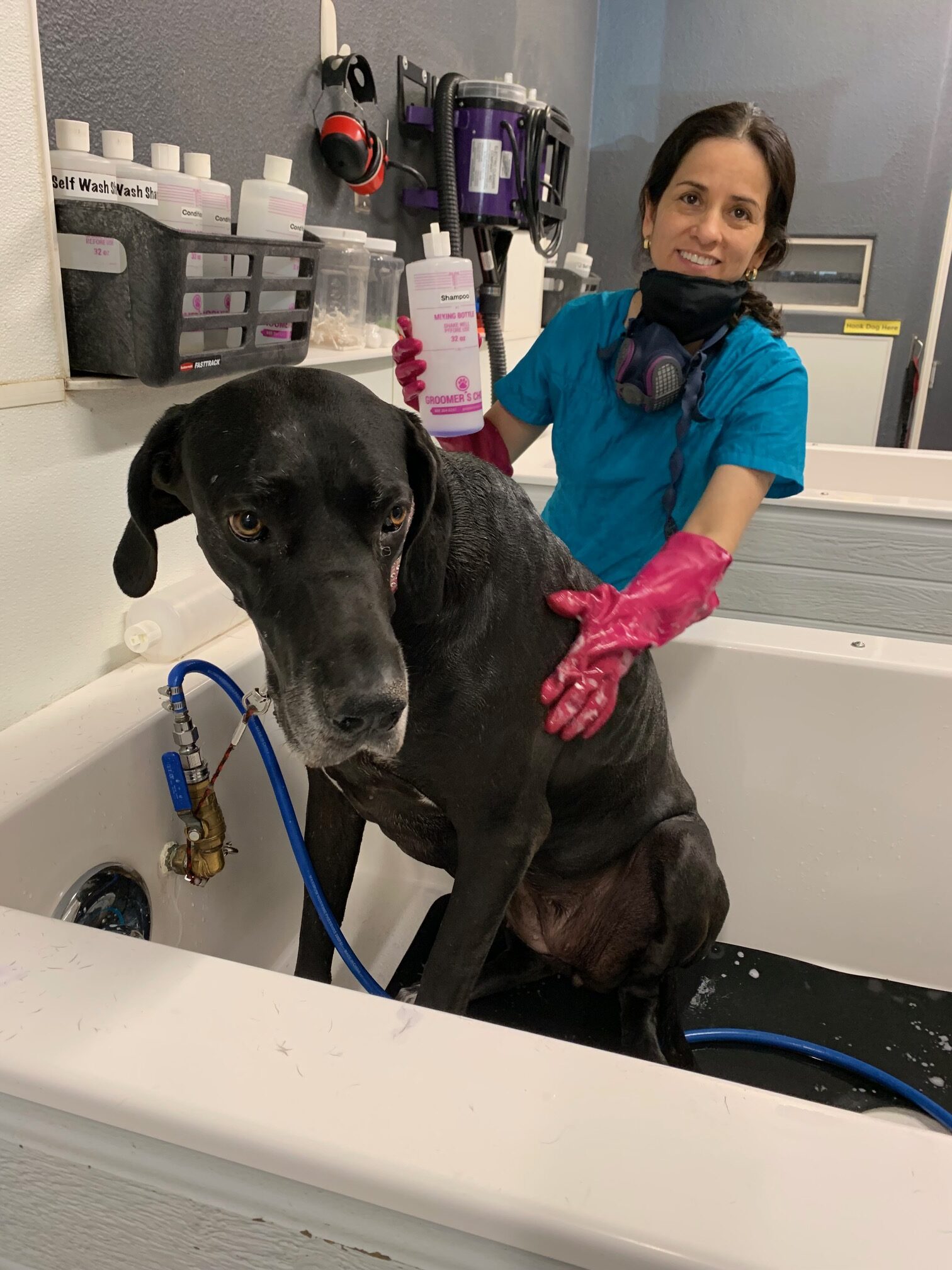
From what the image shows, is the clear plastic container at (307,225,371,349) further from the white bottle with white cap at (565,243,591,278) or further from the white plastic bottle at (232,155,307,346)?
the white bottle with white cap at (565,243,591,278)

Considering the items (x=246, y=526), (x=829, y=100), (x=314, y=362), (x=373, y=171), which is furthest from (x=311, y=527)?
(x=829, y=100)

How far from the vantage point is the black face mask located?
1.44 metres

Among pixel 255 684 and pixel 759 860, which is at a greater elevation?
pixel 255 684

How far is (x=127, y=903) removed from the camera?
1.12 metres

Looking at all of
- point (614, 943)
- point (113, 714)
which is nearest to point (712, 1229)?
point (614, 943)

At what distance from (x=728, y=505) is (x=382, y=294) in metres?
0.94

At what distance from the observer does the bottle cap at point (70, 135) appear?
1.05 meters

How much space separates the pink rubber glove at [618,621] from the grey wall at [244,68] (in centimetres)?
91

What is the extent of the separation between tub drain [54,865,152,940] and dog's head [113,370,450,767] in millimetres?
377

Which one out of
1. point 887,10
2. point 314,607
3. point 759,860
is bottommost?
point 759,860

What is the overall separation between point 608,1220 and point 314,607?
1.69 ft

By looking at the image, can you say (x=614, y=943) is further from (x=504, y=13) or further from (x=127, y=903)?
(x=504, y=13)

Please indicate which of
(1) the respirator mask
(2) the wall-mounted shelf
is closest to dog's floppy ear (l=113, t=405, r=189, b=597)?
(2) the wall-mounted shelf

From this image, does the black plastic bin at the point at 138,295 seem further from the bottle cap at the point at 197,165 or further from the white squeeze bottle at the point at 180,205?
the bottle cap at the point at 197,165
